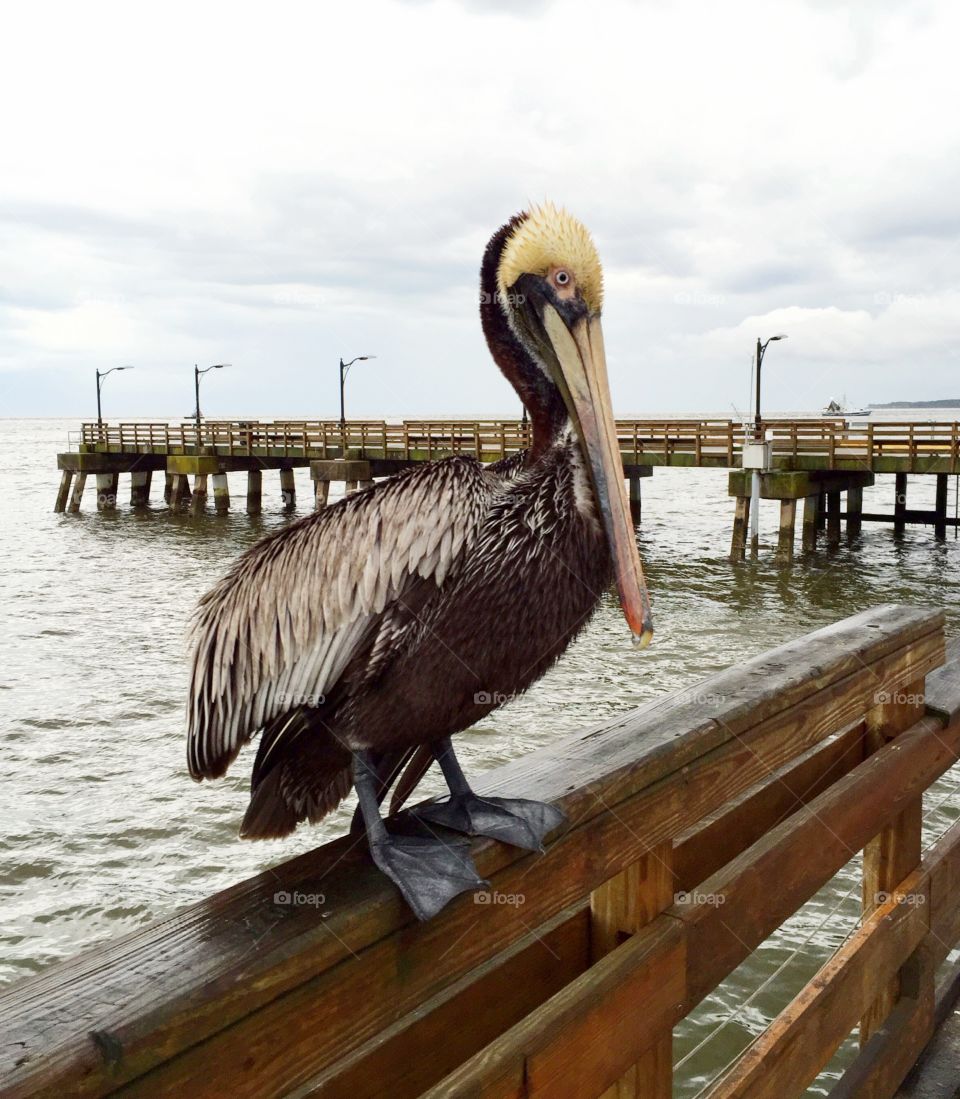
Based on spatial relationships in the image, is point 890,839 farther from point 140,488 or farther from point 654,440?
point 140,488

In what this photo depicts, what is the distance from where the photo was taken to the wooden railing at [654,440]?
67.7 ft

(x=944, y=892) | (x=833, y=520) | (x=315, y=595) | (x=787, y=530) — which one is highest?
(x=315, y=595)

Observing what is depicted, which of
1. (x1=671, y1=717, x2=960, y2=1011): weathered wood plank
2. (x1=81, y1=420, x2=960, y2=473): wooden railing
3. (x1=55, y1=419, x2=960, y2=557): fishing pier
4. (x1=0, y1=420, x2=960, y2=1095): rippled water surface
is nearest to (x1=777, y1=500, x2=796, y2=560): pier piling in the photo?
(x1=55, y1=419, x2=960, y2=557): fishing pier

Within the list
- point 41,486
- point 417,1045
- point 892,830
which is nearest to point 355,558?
point 417,1045

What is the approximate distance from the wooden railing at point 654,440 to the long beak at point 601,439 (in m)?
13.5

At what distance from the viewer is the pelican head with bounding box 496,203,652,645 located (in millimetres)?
1772

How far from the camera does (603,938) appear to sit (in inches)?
73.0

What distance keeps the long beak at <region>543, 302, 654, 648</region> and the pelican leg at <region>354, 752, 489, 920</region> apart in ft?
1.49

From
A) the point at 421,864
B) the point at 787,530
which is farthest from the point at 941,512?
the point at 421,864

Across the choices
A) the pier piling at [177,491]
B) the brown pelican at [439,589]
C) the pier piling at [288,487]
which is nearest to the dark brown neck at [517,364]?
the brown pelican at [439,589]

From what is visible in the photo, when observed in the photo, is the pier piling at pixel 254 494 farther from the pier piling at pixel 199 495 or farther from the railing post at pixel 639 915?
the railing post at pixel 639 915

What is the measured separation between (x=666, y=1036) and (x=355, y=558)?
1.06 metres

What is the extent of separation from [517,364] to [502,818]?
2.93 ft

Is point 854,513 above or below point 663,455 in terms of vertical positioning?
below
